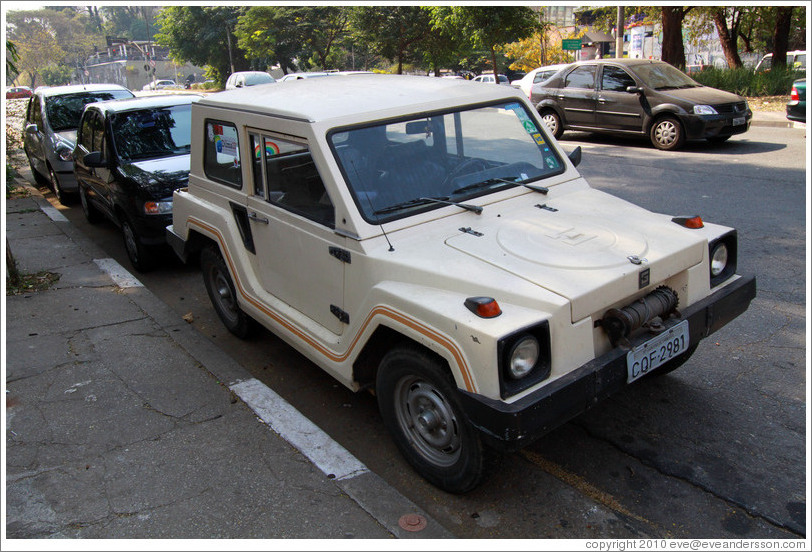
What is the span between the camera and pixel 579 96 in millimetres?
13461

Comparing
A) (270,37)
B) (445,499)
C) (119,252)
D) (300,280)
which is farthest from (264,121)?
(270,37)

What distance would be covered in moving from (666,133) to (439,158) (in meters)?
9.72

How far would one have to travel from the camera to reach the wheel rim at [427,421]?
3.10 m

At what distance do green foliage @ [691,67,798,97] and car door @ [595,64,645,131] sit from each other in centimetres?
817

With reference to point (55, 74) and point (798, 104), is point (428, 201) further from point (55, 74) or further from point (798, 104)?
point (55, 74)

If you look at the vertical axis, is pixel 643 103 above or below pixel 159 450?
above

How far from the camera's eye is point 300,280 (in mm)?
3977

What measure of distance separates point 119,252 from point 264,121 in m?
4.76

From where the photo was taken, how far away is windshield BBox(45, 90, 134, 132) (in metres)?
10.6

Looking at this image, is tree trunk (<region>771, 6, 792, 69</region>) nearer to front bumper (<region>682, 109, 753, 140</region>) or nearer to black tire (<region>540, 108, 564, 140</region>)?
black tire (<region>540, 108, 564, 140</region>)

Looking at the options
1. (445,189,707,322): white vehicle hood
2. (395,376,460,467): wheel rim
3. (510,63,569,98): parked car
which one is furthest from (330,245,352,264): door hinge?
(510,63,569,98): parked car

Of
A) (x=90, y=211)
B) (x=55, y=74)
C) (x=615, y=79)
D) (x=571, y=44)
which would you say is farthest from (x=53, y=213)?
(x=55, y=74)

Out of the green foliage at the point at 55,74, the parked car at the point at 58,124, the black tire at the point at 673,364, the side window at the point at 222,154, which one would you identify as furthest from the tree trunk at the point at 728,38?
the green foliage at the point at 55,74

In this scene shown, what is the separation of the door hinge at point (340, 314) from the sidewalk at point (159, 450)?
0.72m
